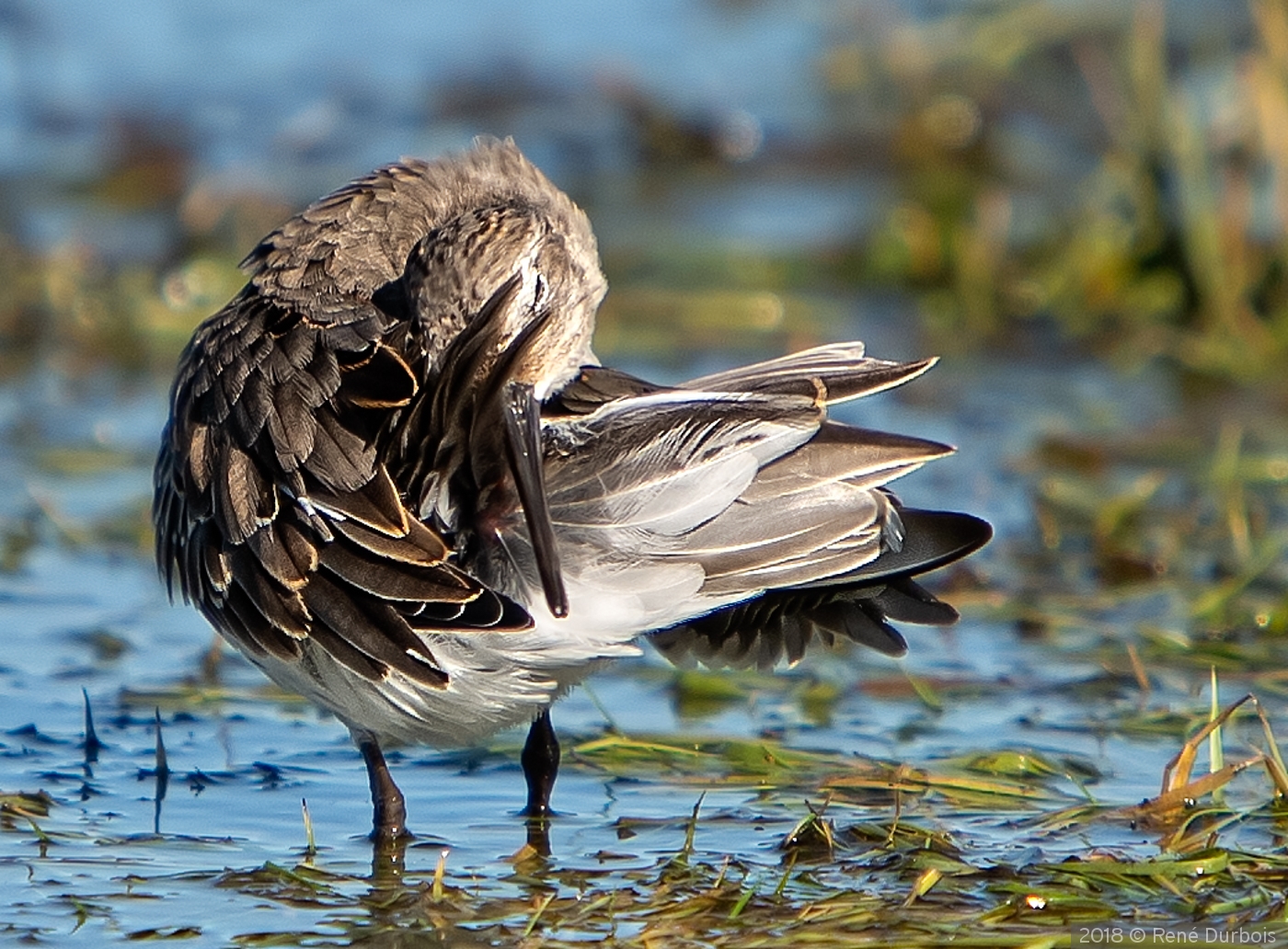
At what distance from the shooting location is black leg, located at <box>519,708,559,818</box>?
4.71 metres

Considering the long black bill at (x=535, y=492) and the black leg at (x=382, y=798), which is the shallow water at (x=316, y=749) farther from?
the long black bill at (x=535, y=492)

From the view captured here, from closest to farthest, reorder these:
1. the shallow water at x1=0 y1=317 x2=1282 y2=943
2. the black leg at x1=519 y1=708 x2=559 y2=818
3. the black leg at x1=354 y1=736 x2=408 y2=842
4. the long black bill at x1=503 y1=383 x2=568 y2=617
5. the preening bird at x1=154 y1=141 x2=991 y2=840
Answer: the long black bill at x1=503 y1=383 x2=568 y2=617 → the preening bird at x1=154 y1=141 x2=991 y2=840 → the shallow water at x1=0 y1=317 x2=1282 y2=943 → the black leg at x1=354 y1=736 x2=408 y2=842 → the black leg at x1=519 y1=708 x2=559 y2=818

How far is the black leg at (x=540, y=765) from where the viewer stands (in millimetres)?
4707

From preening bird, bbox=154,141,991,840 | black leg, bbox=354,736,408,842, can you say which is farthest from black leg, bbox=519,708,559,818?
black leg, bbox=354,736,408,842

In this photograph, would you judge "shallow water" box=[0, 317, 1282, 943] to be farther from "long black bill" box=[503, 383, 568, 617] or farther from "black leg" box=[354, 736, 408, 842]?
"long black bill" box=[503, 383, 568, 617]

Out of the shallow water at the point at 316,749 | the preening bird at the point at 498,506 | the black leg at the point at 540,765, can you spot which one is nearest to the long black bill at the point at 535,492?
the preening bird at the point at 498,506

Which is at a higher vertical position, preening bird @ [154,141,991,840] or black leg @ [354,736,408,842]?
preening bird @ [154,141,991,840]

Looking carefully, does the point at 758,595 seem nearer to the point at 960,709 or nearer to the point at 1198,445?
the point at 960,709

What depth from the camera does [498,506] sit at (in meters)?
4.11

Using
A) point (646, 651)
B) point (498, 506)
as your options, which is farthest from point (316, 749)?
point (498, 506)

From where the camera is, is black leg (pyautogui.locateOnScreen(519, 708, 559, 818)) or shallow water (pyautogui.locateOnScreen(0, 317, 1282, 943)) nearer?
shallow water (pyautogui.locateOnScreen(0, 317, 1282, 943))

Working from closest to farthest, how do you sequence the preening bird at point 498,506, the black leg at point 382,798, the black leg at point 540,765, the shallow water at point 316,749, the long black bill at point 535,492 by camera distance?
the long black bill at point 535,492 → the preening bird at point 498,506 → the shallow water at point 316,749 → the black leg at point 382,798 → the black leg at point 540,765

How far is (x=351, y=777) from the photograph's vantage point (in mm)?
4969

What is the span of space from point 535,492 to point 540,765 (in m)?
1.08
